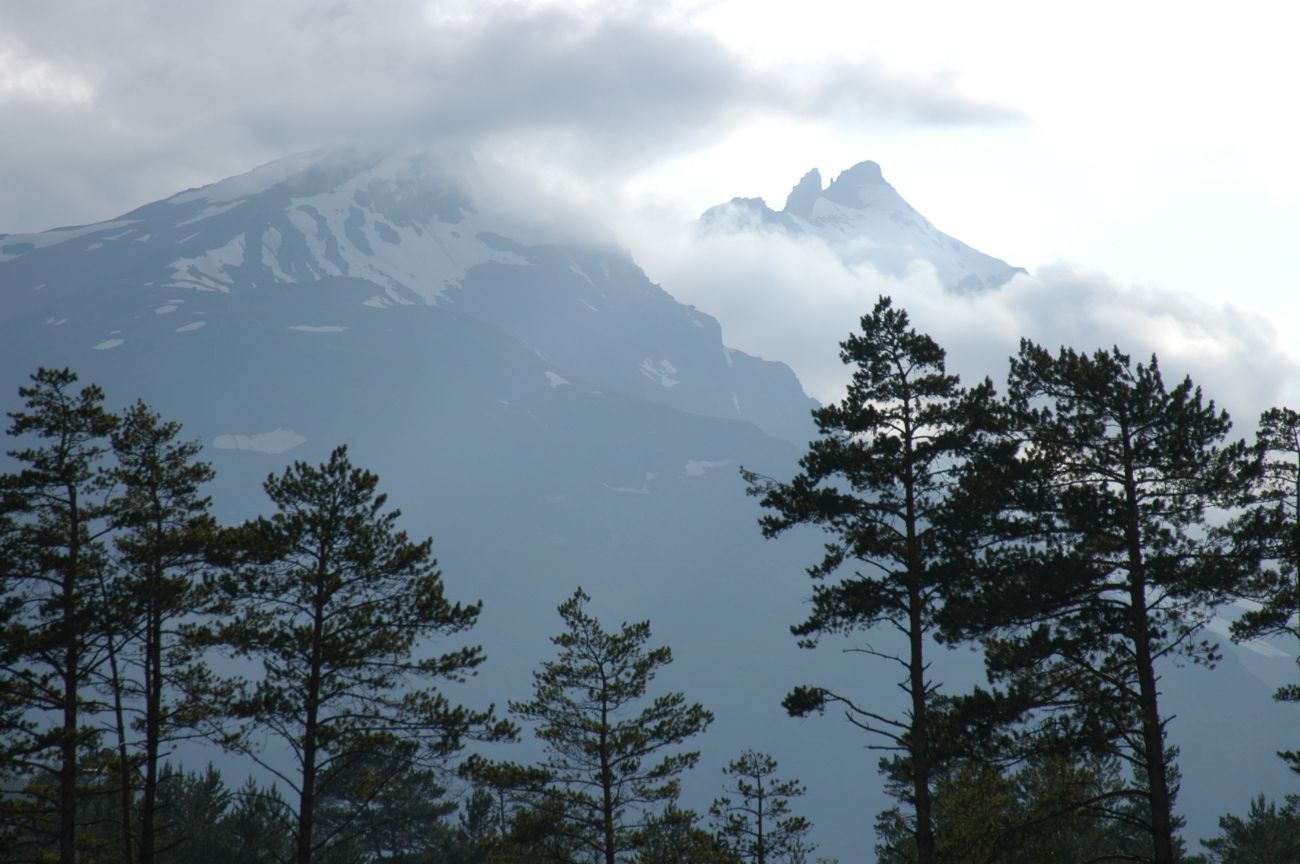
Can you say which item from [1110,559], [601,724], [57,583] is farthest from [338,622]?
[1110,559]

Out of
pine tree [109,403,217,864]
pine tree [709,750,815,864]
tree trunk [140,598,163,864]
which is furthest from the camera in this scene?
pine tree [709,750,815,864]

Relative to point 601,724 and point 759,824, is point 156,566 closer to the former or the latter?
point 601,724

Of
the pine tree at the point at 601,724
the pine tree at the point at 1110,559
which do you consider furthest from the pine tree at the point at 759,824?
the pine tree at the point at 1110,559

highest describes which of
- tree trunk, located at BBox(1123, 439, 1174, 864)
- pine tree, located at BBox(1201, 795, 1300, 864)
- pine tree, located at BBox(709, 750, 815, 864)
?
tree trunk, located at BBox(1123, 439, 1174, 864)

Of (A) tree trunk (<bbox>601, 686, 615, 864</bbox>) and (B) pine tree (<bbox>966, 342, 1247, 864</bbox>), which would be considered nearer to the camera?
(B) pine tree (<bbox>966, 342, 1247, 864</bbox>)

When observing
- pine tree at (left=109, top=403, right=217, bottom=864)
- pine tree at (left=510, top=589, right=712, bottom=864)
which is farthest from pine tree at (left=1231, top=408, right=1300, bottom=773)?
pine tree at (left=109, top=403, right=217, bottom=864)

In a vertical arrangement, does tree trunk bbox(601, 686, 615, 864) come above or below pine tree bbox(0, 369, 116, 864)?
below

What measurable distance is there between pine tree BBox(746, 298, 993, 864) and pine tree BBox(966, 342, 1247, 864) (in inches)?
57.0

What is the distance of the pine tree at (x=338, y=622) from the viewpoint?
64.2ft

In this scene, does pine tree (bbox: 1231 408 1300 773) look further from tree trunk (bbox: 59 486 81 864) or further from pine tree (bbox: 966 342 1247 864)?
tree trunk (bbox: 59 486 81 864)

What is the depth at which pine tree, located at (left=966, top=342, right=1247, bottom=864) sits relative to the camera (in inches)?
623

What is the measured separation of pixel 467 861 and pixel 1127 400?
115ft

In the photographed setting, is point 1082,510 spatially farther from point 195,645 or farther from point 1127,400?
point 195,645

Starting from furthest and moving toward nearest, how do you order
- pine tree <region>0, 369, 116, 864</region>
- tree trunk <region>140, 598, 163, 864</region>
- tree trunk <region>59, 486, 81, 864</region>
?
tree trunk <region>140, 598, 163, 864</region>, pine tree <region>0, 369, 116, 864</region>, tree trunk <region>59, 486, 81, 864</region>
